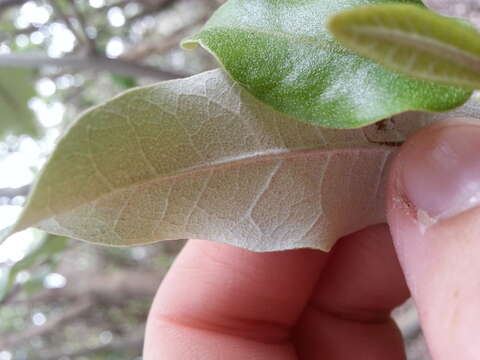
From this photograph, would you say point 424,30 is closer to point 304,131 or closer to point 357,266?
point 304,131

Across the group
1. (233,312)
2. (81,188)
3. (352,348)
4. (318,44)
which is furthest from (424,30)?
(352,348)

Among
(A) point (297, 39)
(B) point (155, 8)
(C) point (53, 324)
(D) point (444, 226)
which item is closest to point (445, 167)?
(D) point (444, 226)

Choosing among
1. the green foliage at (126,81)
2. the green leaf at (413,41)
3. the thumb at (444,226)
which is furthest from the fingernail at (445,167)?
the green foliage at (126,81)

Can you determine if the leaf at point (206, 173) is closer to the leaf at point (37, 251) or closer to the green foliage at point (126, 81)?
the leaf at point (37, 251)

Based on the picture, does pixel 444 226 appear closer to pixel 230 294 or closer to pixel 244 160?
pixel 244 160

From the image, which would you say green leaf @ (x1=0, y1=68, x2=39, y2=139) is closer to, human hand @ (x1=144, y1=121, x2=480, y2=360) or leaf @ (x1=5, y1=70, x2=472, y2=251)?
human hand @ (x1=144, y1=121, x2=480, y2=360)

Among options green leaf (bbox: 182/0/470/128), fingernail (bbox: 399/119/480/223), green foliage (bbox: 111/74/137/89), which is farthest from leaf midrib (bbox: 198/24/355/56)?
green foliage (bbox: 111/74/137/89)
